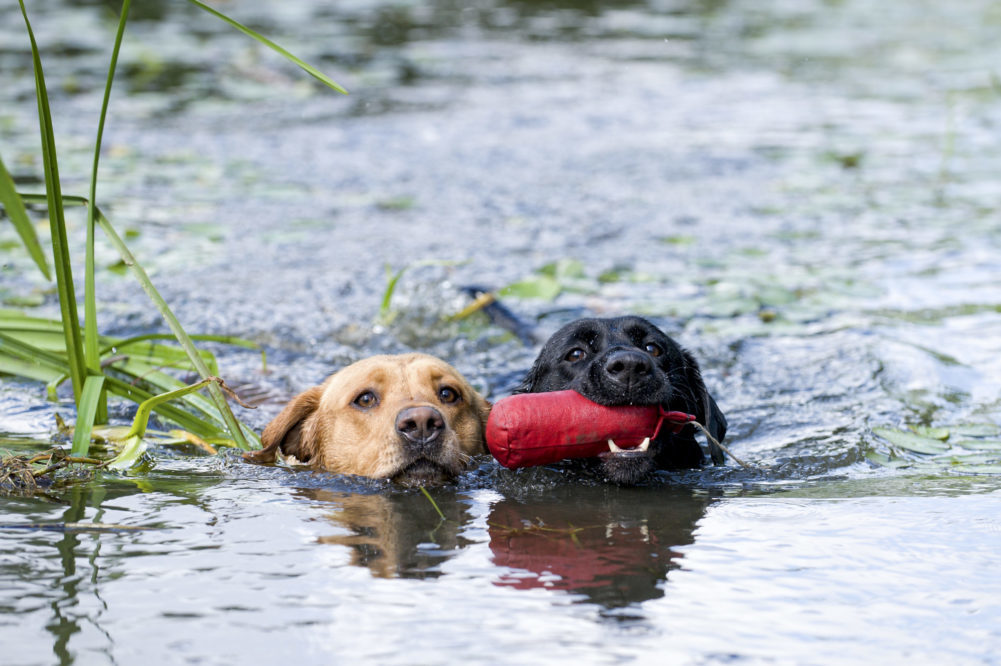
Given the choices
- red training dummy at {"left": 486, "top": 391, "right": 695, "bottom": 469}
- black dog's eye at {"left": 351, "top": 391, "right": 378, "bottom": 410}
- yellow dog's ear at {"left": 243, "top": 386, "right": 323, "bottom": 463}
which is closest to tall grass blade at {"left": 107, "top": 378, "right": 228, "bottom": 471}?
yellow dog's ear at {"left": 243, "top": 386, "right": 323, "bottom": 463}

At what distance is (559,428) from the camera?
4348mm

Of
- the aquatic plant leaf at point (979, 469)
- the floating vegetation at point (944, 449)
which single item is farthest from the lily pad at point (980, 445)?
the aquatic plant leaf at point (979, 469)

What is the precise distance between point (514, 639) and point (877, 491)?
6.76 ft

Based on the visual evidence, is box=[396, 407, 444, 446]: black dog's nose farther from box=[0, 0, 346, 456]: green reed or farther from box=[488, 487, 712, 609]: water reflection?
box=[0, 0, 346, 456]: green reed

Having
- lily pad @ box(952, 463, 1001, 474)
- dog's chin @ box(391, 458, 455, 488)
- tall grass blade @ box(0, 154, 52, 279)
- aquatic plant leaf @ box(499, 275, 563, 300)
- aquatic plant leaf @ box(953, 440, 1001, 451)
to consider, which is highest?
tall grass blade @ box(0, 154, 52, 279)

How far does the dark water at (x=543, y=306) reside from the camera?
10.1 feet

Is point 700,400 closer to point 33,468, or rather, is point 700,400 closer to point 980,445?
point 980,445

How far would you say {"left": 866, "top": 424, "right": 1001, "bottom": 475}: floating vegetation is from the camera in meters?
4.83

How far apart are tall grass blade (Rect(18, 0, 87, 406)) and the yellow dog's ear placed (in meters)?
0.82

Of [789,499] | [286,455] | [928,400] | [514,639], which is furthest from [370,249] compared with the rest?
[514,639]

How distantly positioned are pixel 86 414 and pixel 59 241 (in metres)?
0.66

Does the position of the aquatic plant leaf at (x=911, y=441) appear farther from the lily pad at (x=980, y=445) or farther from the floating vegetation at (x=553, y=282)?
the floating vegetation at (x=553, y=282)

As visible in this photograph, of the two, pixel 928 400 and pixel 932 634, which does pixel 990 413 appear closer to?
pixel 928 400

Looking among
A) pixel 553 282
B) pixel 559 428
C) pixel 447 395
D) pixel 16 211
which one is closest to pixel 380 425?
pixel 447 395
